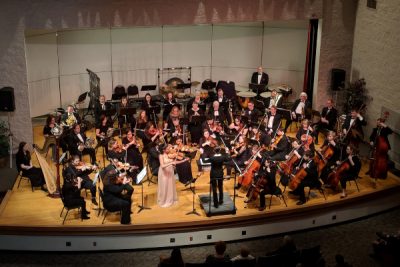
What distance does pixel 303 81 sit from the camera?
1703 cm

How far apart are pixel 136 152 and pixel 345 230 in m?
4.66

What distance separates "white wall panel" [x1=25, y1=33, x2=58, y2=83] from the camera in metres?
15.6

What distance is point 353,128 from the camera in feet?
43.7

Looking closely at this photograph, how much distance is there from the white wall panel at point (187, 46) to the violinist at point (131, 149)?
218 inches

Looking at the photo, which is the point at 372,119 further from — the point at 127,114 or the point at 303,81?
the point at 127,114

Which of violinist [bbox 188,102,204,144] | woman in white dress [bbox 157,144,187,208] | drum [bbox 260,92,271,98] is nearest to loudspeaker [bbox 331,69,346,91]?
drum [bbox 260,92,271,98]

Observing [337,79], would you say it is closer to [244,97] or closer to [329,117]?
[329,117]

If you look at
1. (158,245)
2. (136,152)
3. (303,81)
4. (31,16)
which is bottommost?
(158,245)

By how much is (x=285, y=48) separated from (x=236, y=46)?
4.94 ft

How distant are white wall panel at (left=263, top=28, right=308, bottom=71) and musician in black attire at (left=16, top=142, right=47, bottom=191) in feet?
27.6

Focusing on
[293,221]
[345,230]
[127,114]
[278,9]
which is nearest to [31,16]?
[127,114]

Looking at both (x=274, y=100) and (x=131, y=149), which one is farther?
(x=274, y=100)

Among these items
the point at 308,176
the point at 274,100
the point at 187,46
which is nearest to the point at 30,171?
the point at 308,176

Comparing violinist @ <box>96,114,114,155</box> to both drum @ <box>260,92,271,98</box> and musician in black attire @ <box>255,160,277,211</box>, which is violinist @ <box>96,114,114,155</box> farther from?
drum @ <box>260,92,271,98</box>
